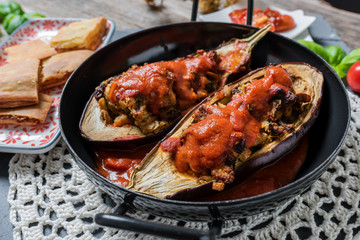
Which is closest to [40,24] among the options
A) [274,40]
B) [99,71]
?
[99,71]

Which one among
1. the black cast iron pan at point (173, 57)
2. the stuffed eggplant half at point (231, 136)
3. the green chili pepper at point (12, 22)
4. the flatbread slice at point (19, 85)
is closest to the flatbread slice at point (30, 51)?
the flatbread slice at point (19, 85)

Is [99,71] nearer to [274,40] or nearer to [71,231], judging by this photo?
[71,231]

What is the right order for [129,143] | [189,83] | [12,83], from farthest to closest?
[12,83] → [189,83] → [129,143]

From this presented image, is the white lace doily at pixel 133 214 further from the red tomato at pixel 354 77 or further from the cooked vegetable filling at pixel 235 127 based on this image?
the red tomato at pixel 354 77

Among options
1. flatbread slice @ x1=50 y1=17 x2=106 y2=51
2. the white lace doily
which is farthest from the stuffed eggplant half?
flatbread slice @ x1=50 y1=17 x2=106 y2=51

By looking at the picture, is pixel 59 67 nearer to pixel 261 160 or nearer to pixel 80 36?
pixel 80 36

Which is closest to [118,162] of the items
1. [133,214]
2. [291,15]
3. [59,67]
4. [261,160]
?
[133,214]
